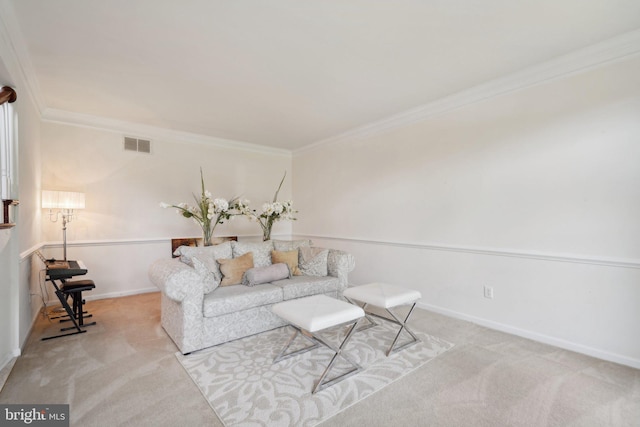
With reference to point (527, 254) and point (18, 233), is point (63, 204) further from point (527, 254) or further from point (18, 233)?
point (527, 254)

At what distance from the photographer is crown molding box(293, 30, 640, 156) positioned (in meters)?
A: 2.35

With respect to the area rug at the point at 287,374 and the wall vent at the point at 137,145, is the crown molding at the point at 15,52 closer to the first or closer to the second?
the wall vent at the point at 137,145

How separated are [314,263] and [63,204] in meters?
3.16

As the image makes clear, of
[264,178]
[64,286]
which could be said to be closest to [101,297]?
[64,286]

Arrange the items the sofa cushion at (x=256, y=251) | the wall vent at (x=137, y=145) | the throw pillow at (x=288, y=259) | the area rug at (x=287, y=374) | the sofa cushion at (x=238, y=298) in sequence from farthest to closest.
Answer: the wall vent at (x=137, y=145) < the throw pillow at (x=288, y=259) < the sofa cushion at (x=256, y=251) < the sofa cushion at (x=238, y=298) < the area rug at (x=287, y=374)

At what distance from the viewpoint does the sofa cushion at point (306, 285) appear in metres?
3.14

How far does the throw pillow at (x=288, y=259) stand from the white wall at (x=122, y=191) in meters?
2.05

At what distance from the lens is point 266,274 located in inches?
126

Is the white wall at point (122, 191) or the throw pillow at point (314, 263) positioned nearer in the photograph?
the throw pillow at point (314, 263)

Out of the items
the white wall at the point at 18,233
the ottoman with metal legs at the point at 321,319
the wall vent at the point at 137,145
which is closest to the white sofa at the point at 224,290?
the ottoman with metal legs at the point at 321,319

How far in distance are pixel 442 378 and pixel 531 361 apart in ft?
2.95

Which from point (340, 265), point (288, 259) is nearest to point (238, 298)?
point (288, 259)

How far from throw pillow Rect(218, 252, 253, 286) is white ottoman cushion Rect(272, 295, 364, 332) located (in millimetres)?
921

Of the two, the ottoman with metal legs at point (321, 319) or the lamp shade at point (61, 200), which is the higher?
the lamp shade at point (61, 200)
